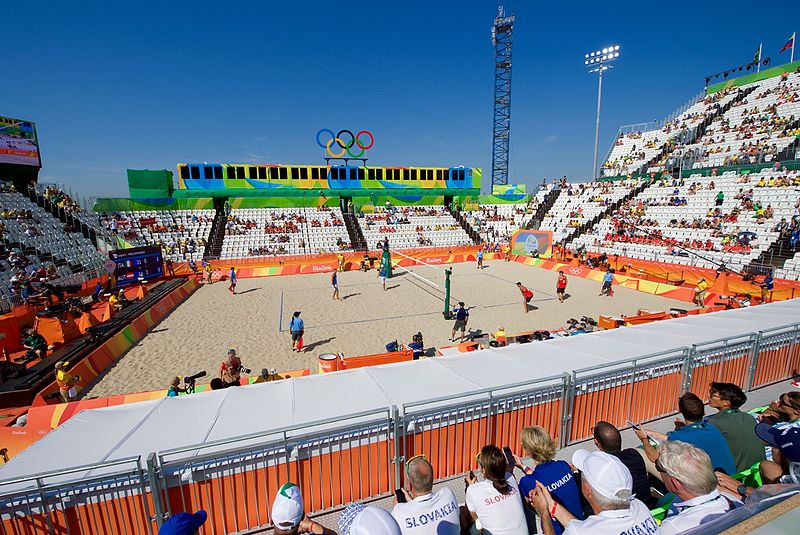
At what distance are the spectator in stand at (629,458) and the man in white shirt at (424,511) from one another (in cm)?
157

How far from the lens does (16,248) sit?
1830 cm

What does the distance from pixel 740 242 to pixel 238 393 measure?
27629 millimetres

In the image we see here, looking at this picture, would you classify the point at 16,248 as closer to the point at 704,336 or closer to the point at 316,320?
the point at 316,320

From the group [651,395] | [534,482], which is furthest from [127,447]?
[651,395]

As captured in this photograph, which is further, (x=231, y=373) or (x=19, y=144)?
(x=19, y=144)

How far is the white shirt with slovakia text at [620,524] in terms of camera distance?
7.28ft

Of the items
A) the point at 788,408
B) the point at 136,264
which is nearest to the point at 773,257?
the point at 788,408

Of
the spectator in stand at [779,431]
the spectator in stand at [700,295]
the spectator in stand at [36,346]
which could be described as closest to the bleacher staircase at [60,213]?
the spectator in stand at [36,346]

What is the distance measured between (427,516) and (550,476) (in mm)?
1127

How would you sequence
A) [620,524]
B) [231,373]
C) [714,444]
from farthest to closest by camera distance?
[231,373], [714,444], [620,524]

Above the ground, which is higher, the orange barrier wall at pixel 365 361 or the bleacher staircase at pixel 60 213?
the bleacher staircase at pixel 60 213

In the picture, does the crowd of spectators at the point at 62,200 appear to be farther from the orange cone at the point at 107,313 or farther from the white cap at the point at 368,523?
the white cap at the point at 368,523

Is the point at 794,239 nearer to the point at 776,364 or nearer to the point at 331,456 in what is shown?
the point at 776,364

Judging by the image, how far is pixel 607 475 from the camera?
2393 mm
